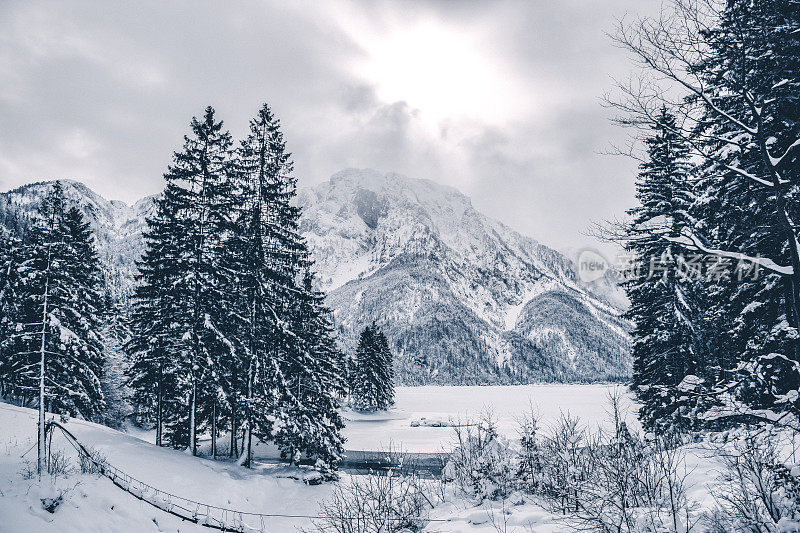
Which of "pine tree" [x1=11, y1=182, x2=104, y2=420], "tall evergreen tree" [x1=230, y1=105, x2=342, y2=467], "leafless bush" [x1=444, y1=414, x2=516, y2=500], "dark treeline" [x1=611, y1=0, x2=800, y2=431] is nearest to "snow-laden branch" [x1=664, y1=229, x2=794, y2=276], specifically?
"dark treeline" [x1=611, y1=0, x2=800, y2=431]

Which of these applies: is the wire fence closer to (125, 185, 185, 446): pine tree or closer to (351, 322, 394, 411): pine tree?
(125, 185, 185, 446): pine tree

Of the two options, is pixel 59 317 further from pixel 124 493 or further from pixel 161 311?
pixel 124 493

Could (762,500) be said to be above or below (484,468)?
above

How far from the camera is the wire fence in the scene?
16.0 meters

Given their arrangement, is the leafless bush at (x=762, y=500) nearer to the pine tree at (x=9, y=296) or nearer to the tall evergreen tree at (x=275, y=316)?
the tall evergreen tree at (x=275, y=316)

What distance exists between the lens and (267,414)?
846 inches

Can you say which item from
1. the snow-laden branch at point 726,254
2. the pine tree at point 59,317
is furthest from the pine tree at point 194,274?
the snow-laden branch at point 726,254

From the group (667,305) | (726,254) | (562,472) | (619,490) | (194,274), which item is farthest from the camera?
(194,274)

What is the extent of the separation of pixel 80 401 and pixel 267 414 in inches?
607

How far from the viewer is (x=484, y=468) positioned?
9.24 metres

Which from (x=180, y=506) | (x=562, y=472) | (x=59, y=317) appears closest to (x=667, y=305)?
(x=562, y=472)

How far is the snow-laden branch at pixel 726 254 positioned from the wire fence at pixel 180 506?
15.2m

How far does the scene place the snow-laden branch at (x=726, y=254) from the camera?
596cm

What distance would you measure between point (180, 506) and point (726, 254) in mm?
18983
